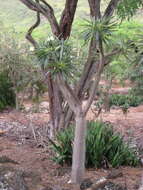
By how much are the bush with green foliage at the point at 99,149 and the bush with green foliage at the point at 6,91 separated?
951 cm

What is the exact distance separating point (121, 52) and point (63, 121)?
11.3 ft

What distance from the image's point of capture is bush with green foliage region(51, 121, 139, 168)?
662 centimetres

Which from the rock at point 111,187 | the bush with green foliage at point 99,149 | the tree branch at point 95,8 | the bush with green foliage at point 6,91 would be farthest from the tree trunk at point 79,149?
the bush with green foliage at point 6,91

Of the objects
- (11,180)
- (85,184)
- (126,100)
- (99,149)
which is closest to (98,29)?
(85,184)

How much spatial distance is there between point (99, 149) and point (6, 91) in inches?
412

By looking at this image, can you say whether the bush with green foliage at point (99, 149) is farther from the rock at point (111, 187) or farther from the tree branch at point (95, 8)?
the tree branch at point (95, 8)

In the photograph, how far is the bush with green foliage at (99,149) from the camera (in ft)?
21.7

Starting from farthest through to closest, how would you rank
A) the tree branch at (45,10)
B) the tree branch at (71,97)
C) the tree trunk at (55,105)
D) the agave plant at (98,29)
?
the tree trunk at (55,105) < the tree branch at (45,10) < the tree branch at (71,97) < the agave plant at (98,29)

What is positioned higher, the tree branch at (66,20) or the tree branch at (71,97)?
the tree branch at (66,20)

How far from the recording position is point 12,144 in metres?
8.83

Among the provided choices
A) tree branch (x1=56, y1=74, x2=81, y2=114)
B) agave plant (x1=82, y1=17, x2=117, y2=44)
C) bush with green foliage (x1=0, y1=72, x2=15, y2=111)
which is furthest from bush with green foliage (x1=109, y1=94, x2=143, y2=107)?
agave plant (x1=82, y1=17, x2=117, y2=44)

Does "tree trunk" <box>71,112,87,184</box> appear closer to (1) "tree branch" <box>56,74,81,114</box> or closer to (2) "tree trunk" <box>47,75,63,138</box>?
(1) "tree branch" <box>56,74,81,114</box>

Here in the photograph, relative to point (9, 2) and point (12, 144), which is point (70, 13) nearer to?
point (12, 144)

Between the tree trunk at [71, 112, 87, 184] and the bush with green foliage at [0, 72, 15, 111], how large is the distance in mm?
10747
